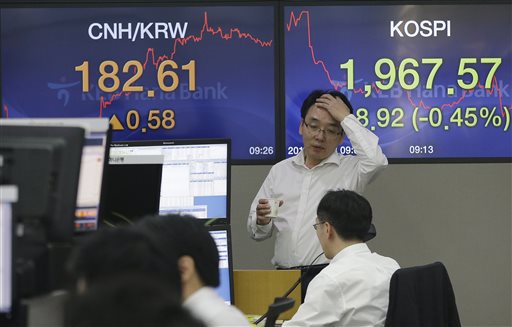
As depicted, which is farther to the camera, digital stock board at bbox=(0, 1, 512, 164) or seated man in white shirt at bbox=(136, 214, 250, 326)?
digital stock board at bbox=(0, 1, 512, 164)

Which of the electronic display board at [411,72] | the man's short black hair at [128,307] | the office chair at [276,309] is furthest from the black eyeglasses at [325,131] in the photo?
the man's short black hair at [128,307]

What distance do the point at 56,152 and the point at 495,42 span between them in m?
3.54

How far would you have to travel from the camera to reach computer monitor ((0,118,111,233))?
207 cm

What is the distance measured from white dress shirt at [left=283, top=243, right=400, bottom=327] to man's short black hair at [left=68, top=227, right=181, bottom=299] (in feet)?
4.94

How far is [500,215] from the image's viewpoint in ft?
15.9

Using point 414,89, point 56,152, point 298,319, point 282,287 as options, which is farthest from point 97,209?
point 414,89

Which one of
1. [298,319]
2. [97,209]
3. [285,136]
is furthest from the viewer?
→ [285,136]

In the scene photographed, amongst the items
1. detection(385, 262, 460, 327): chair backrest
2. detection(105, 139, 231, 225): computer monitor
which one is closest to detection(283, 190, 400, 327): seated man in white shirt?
detection(385, 262, 460, 327): chair backrest

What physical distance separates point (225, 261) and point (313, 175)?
31.0 inches

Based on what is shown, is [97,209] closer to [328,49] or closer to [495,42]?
[328,49]

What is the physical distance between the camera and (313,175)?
4.02 metres

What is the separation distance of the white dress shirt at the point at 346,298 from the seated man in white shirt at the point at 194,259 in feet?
2.81

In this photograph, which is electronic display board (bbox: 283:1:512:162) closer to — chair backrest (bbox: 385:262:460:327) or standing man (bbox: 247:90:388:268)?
standing man (bbox: 247:90:388:268)
